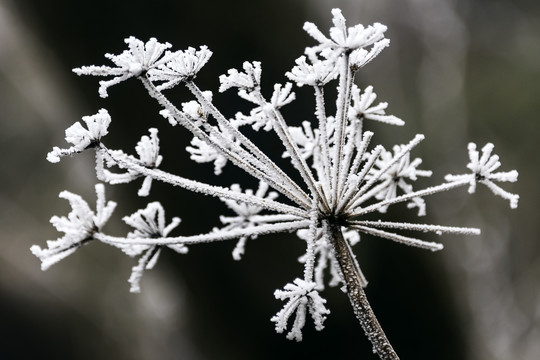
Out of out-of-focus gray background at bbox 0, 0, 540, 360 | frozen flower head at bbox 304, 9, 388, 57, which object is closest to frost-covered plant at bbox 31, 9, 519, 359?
frozen flower head at bbox 304, 9, 388, 57

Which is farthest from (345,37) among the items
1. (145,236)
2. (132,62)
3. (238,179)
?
(238,179)

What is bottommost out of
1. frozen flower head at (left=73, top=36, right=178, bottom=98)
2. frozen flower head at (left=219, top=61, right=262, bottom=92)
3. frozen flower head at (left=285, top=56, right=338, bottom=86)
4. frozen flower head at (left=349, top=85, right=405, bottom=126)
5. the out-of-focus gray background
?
frozen flower head at (left=73, top=36, right=178, bottom=98)

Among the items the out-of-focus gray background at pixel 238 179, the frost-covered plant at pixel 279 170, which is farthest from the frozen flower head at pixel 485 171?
the out-of-focus gray background at pixel 238 179

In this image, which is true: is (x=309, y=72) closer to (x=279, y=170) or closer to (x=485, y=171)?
(x=279, y=170)

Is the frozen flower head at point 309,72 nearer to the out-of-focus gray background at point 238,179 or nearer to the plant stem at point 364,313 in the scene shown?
the plant stem at point 364,313

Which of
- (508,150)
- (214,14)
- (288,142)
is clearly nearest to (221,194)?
(288,142)

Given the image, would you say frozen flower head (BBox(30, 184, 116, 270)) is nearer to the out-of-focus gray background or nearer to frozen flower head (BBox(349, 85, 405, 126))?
frozen flower head (BBox(349, 85, 405, 126))

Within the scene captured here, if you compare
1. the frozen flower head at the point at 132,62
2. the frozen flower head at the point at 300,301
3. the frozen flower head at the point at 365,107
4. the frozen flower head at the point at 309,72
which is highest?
the frozen flower head at the point at 365,107

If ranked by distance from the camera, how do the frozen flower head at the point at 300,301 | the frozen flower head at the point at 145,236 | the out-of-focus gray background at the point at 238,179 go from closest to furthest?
the frozen flower head at the point at 300,301
the frozen flower head at the point at 145,236
the out-of-focus gray background at the point at 238,179
